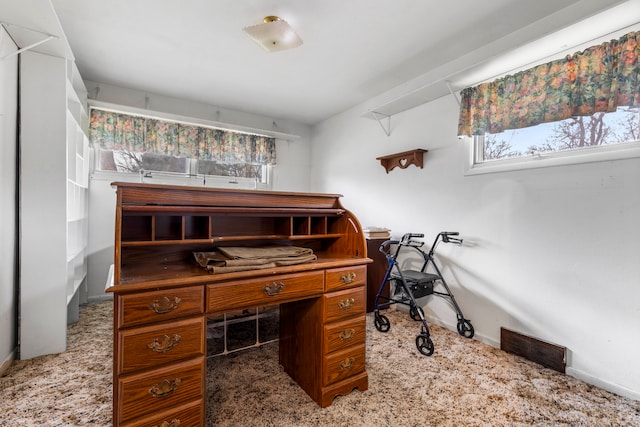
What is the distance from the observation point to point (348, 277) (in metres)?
1.80

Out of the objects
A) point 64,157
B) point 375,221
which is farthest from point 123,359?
point 375,221

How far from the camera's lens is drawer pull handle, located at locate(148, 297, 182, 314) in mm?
1258

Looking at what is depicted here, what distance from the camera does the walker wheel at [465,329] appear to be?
2.66 metres

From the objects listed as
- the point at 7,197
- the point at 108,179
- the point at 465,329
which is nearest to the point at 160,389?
the point at 7,197

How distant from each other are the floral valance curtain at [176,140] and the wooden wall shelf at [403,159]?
1.80 metres

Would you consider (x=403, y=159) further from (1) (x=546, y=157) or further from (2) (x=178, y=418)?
(2) (x=178, y=418)

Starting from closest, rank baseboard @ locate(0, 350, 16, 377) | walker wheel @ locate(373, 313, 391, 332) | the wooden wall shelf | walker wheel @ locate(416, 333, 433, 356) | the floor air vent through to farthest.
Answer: baseboard @ locate(0, 350, 16, 377), the floor air vent, walker wheel @ locate(416, 333, 433, 356), walker wheel @ locate(373, 313, 391, 332), the wooden wall shelf

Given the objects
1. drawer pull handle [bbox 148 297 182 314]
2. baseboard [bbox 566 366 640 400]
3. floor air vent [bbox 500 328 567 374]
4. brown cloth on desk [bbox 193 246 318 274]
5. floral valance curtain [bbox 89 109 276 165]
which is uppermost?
floral valance curtain [bbox 89 109 276 165]

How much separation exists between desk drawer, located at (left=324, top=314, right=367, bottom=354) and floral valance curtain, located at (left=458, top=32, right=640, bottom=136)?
191cm

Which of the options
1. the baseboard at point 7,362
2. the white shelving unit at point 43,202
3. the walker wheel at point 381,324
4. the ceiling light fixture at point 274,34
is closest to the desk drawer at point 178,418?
the baseboard at point 7,362

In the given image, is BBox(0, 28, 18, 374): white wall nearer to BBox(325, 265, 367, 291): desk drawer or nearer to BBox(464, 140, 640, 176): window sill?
BBox(325, 265, 367, 291): desk drawer

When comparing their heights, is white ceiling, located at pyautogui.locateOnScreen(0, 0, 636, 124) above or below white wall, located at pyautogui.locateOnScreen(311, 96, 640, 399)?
above

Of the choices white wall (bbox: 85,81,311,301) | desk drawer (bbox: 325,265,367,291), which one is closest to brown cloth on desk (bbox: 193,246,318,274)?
desk drawer (bbox: 325,265,367,291)

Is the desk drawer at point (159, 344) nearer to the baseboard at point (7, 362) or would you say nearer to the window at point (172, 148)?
the baseboard at point (7, 362)
